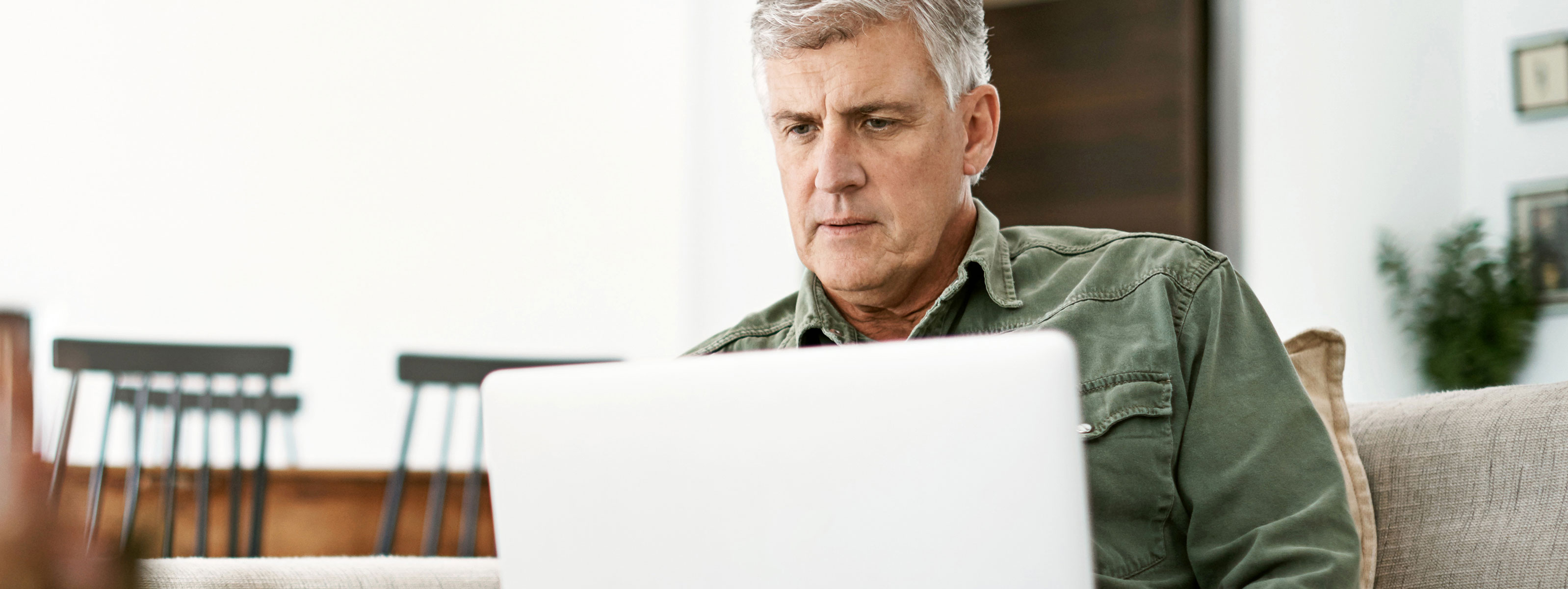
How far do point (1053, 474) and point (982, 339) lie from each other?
65 mm

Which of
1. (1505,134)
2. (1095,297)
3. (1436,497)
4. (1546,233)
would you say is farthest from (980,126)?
(1505,134)

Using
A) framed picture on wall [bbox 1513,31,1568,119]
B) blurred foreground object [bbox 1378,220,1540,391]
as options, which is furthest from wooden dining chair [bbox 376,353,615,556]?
framed picture on wall [bbox 1513,31,1568,119]

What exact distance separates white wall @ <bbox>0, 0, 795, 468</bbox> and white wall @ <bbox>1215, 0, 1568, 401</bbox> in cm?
148

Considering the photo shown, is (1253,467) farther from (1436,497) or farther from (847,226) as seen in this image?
(847,226)

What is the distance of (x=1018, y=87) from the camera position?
3.83 m

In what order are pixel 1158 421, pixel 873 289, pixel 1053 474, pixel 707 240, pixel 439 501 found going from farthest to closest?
1. pixel 707 240
2. pixel 439 501
3. pixel 873 289
4. pixel 1158 421
5. pixel 1053 474

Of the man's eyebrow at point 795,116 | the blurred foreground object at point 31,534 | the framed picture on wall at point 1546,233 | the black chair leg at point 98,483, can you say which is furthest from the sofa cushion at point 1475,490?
the framed picture on wall at point 1546,233

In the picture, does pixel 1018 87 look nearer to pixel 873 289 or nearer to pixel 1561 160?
pixel 1561 160

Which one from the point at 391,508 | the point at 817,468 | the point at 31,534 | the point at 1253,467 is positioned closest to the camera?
the point at 31,534

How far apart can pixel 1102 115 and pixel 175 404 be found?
8.60 feet

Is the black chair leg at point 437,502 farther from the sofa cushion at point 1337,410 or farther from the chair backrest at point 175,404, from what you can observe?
the sofa cushion at point 1337,410

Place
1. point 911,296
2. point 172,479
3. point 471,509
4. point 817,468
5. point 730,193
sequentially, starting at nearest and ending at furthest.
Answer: point 817,468, point 911,296, point 172,479, point 471,509, point 730,193

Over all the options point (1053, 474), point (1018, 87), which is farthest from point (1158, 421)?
point (1018, 87)

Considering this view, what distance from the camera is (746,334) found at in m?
1.31
